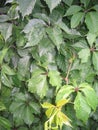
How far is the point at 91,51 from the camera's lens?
1.16 m

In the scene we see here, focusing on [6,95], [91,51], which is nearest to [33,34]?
[91,51]

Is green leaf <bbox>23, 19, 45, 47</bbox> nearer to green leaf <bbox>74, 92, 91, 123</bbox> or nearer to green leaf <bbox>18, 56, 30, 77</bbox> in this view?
green leaf <bbox>18, 56, 30, 77</bbox>

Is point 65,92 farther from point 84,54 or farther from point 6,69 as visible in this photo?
point 6,69

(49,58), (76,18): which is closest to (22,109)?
(49,58)

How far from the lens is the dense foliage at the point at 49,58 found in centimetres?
106

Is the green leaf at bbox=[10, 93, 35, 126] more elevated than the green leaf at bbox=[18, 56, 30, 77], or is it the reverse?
the green leaf at bbox=[18, 56, 30, 77]

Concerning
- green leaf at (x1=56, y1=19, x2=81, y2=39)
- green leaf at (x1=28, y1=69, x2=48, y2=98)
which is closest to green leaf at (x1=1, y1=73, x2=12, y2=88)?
green leaf at (x1=28, y1=69, x2=48, y2=98)

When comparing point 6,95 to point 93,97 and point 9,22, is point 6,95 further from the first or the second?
point 93,97

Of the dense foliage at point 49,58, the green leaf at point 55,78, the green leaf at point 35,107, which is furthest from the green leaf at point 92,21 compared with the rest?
the green leaf at point 35,107

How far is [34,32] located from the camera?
42.0 inches

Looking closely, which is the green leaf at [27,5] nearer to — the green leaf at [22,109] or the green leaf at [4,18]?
the green leaf at [4,18]

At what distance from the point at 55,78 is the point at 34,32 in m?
0.22

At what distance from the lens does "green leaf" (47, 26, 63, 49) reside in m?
1.06

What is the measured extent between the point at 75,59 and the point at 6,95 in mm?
397
